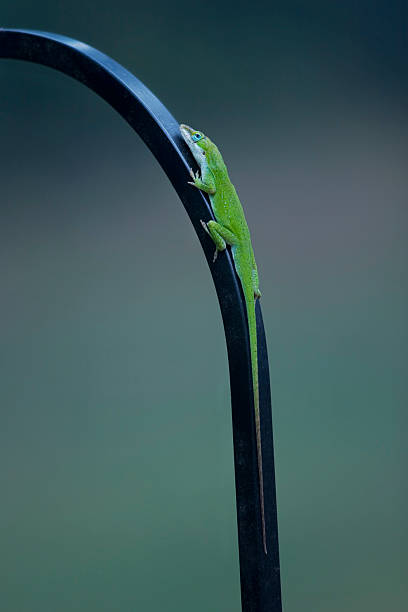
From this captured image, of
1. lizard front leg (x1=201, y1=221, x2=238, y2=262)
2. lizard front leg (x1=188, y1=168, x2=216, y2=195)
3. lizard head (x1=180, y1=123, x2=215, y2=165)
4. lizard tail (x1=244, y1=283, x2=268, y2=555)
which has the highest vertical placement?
lizard head (x1=180, y1=123, x2=215, y2=165)

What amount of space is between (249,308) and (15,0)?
1.65 meters

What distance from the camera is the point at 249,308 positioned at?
0.73 meters

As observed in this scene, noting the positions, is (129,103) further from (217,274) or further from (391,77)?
(391,77)

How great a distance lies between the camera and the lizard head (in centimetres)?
77

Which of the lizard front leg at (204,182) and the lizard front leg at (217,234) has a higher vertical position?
the lizard front leg at (204,182)

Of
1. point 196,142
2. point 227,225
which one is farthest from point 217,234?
point 196,142

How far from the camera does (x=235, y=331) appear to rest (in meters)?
0.72

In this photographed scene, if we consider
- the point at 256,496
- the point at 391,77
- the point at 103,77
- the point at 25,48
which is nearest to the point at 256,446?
the point at 256,496

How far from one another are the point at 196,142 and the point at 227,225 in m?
0.12

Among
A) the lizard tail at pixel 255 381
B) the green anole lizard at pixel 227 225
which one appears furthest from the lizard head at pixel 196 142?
the lizard tail at pixel 255 381

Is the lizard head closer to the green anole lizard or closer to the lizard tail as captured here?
the green anole lizard

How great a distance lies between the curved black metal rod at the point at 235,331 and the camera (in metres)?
0.68

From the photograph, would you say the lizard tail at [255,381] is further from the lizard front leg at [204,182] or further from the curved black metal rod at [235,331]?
the lizard front leg at [204,182]

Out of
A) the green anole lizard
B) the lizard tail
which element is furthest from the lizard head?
the lizard tail
